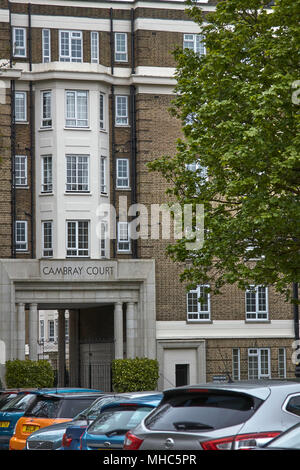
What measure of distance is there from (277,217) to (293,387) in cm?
1279

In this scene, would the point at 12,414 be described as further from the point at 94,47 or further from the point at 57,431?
the point at 94,47

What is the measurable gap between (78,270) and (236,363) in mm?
8759

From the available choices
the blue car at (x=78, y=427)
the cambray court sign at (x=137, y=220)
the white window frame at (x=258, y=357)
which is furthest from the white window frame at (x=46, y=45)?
the blue car at (x=78, y=427)

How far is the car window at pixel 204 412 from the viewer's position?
9.26 m

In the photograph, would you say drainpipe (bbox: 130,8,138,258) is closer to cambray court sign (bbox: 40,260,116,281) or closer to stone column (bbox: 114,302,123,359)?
cambray court sign (bbox: 40,260,116,281)

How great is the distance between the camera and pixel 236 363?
42250 mm

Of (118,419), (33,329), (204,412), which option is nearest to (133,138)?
(33,329)

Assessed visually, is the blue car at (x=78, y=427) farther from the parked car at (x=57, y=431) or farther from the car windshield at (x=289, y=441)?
the car windshield at (x=289, y=441)

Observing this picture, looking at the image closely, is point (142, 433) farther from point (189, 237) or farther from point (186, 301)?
point (186, 301)

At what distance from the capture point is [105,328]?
44.9 m

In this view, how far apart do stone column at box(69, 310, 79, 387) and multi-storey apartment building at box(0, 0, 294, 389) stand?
4144 millimetres

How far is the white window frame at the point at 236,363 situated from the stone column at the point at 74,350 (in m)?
9.07

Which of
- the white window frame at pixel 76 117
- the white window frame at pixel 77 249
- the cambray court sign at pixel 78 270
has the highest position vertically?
the white window frame at pixel 76 117

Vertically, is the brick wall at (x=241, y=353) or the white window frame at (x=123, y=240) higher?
Result: the white window frame at (x=123, y=240)
